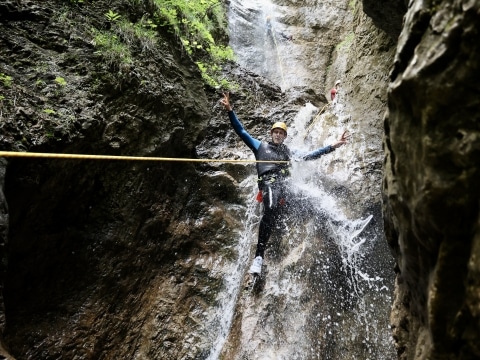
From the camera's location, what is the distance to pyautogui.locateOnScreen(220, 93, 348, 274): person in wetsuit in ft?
18.3

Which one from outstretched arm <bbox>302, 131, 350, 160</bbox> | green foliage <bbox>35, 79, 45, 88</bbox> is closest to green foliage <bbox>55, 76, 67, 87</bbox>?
green foliage <bbox>35, 79, 45, 88</bbox>

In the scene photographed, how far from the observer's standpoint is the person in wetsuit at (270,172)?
5.57 metres

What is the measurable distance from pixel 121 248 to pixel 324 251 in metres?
3.19


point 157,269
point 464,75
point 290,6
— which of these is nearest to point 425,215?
point 464,75

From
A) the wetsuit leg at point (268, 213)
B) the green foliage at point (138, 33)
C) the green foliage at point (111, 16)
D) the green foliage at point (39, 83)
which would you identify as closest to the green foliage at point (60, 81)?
the green foliage at point (39, 83)

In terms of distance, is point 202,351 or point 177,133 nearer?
point 202,351

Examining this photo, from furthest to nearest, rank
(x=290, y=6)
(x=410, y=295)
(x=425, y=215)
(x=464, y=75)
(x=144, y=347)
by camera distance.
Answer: (x=290, y=6)
(x=144, y=347)
(x=410, y=295)
(x=425, y=215)
(x=464, y=75)

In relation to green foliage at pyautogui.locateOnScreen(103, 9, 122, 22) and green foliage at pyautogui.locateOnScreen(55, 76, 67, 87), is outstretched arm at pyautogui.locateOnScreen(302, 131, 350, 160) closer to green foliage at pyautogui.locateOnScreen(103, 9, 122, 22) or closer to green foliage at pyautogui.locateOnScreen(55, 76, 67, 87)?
green foliage at pyautogui.locateOnScreen(103, 9, 122, 22)

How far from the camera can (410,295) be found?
2676 mm

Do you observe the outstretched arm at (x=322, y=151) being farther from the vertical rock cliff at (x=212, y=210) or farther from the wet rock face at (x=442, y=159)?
the wet rock face at (x=442, y=159)

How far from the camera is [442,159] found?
171 cm

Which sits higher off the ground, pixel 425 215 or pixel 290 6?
pixel 290 6

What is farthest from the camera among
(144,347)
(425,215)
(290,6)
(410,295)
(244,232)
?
(290,6)

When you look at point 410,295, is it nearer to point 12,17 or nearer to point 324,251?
point 324,251
